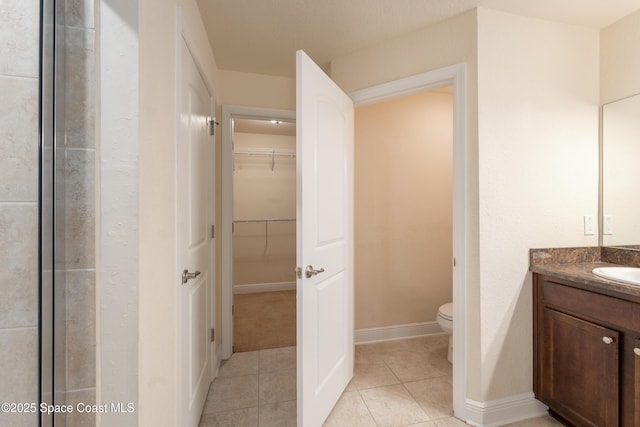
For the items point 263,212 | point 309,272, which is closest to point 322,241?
point 309,272

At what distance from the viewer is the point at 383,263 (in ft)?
8.52

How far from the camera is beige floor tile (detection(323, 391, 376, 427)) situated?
5.11ft

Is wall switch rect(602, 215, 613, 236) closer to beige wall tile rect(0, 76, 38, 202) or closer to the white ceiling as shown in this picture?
the white ceiling

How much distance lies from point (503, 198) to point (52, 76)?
2.01 metres

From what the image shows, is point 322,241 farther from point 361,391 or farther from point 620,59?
point 620,59

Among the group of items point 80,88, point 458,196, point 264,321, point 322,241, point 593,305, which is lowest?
point 264,321

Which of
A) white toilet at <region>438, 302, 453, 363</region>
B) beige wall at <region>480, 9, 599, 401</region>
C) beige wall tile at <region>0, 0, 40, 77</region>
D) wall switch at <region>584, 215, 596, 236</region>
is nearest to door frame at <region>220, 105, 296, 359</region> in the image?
beige wall tile at <region>0, 0, 40, 77</region>

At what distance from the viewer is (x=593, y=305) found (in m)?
1.32

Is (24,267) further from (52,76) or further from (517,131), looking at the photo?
(517,131)

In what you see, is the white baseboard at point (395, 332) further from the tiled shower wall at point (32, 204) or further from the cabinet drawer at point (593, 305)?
the tiled shower wall at point (32, 204)

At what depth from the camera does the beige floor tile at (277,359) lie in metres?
2.15

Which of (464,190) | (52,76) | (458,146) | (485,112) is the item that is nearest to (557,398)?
(464,190)

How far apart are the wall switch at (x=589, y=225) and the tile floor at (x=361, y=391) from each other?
1.17m

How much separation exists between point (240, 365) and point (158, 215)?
5.62ft
